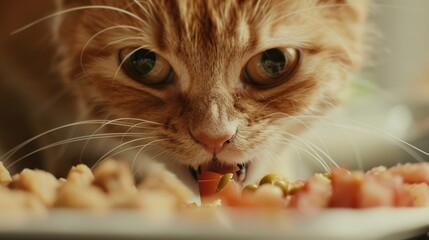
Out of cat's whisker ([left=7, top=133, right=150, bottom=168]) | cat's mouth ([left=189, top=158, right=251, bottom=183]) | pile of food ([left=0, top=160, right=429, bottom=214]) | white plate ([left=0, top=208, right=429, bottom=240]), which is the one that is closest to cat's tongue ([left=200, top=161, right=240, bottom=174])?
cat's mouth ([left=189, top=158, right=251, bottom=183])

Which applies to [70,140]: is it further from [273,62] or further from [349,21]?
[349,21]

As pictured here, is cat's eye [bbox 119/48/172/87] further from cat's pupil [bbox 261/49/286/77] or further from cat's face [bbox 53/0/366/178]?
cat's pupil [bbox 261/49/286/77]

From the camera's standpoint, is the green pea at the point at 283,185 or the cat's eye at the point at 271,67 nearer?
the green pea at the point at 283,185

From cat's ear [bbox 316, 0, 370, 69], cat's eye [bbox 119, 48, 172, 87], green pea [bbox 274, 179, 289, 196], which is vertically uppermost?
cat's ear [bbox 316, 0, 370, 69]

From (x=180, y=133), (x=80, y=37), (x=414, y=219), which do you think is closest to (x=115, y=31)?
(x=80, y=37)

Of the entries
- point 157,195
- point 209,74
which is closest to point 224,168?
point 209,74

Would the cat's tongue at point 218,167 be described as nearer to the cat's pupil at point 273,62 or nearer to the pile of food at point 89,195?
the cat's pupil at point 273,62

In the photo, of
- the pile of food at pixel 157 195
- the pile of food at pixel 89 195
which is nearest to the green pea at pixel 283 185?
the pile of food at pixel 157 195
